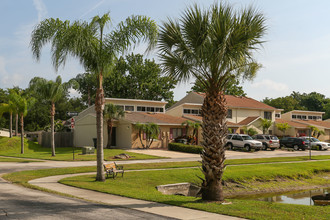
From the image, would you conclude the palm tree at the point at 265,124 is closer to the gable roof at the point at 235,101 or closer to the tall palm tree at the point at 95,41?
the gable roof at the point at 235,101

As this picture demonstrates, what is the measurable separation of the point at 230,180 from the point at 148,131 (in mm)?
19734

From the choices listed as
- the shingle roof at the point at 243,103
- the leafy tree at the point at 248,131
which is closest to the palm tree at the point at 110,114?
the shingle roof at the point at 243,103

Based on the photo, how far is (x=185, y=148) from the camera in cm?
3625

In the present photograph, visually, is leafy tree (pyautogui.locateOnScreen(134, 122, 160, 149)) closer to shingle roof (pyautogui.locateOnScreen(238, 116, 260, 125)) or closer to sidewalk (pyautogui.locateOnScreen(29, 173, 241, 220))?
shingle roof (pyautogui.locateOnScreen(238, 116, 260, 125))

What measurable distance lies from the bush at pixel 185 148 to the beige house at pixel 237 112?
329 inches

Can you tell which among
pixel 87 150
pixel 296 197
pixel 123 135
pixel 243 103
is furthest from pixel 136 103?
pixel 296 197

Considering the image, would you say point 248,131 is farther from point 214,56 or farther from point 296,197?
point 214,56

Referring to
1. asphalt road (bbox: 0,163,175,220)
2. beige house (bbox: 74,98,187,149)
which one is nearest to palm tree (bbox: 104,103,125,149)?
beige house (bbox: 74,98,187,149)

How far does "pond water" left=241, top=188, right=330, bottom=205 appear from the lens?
16984 mm

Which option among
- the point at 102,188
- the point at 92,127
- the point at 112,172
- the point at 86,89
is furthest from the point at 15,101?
the point at 86,89

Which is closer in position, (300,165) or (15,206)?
(15,206)

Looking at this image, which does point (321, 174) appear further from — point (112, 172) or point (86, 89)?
point (86, 89)

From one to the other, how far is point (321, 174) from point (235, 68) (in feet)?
51.9

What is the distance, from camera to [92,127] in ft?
136
